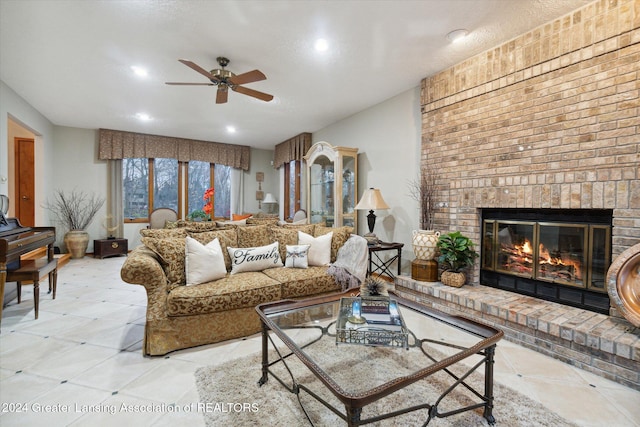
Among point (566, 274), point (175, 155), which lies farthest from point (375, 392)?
point (175, 155)

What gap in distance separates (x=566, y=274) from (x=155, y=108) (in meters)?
5.37

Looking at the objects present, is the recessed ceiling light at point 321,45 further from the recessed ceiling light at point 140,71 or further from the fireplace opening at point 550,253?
the fireplace opening at point 550,253

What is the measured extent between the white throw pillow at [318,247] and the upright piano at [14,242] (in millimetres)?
2319

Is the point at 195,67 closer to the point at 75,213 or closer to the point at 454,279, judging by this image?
the point at 454,279

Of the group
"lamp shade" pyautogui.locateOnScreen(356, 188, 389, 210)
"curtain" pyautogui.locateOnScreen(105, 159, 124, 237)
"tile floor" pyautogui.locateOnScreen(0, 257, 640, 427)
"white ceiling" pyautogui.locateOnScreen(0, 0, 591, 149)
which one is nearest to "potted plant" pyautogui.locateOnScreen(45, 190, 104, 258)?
"curtain" pyautogui.locateOnScreen(105, 159, 124, 237)

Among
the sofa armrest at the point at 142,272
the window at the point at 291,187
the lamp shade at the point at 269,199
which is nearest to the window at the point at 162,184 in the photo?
the lamp shade at the point at 269,199

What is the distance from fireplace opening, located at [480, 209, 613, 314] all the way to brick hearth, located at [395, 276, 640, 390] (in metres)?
0.13

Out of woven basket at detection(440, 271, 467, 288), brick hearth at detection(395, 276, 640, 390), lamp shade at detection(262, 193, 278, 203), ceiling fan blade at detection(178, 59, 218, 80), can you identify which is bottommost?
brick hearth at detection(395, 276, 640, 390)

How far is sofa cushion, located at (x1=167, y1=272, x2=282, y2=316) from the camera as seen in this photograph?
2.00 metres

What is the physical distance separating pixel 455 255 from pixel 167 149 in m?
5.94

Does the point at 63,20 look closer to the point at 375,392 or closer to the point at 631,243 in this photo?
the point at 375,392

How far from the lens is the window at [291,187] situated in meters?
6.30

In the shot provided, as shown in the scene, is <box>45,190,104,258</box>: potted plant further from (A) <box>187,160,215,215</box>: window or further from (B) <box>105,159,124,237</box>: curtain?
(A) <box>187,160,215,215</box>: window

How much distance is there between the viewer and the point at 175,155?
6.23 metres
